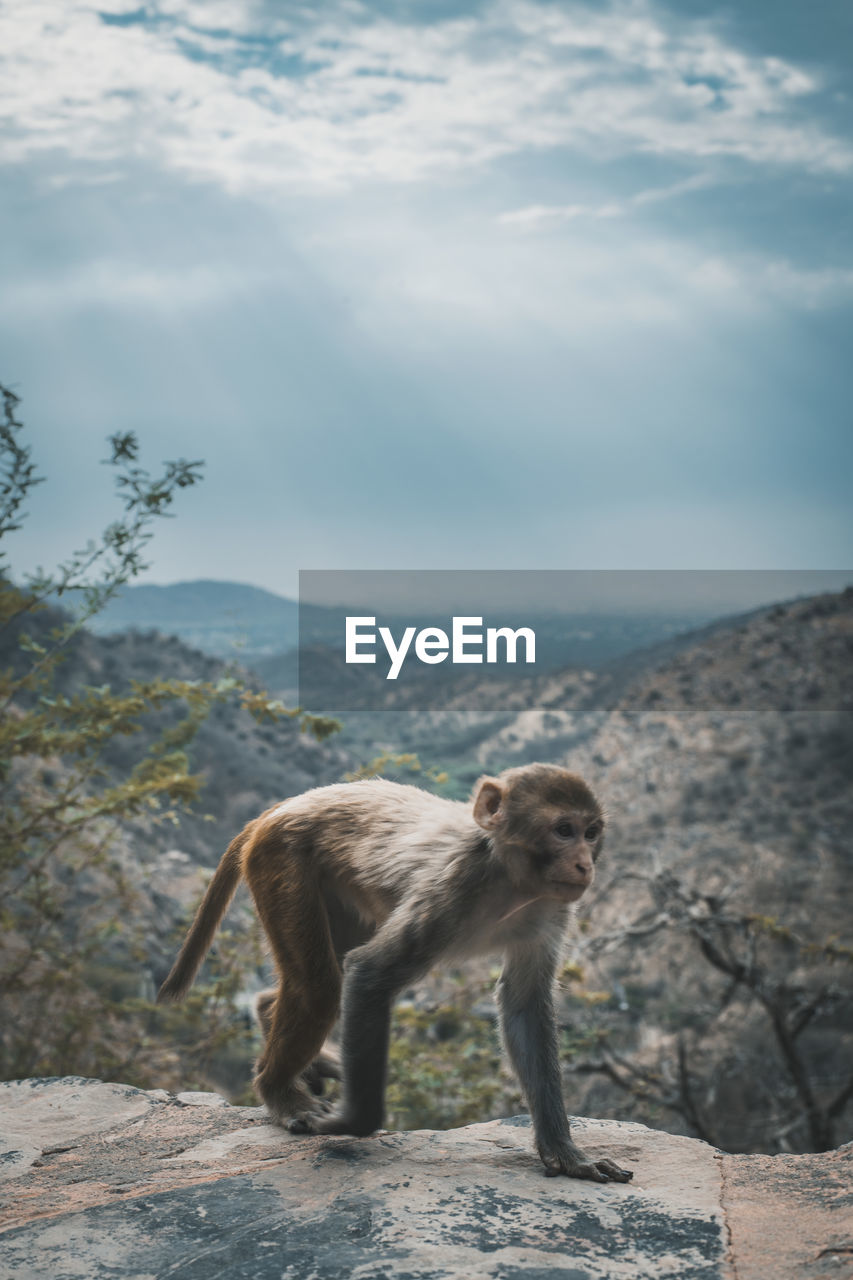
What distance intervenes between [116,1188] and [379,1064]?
108 centimetres

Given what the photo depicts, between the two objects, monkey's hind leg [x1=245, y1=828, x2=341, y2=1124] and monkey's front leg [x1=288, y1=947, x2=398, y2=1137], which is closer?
monkey's front leg [x1=288, y1=947, x2=398, y2=1137]

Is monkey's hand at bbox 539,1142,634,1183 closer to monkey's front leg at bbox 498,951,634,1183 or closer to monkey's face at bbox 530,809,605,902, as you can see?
monkey's front leg at bbox 498,951,634,1183

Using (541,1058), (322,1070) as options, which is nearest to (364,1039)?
(541,1058)

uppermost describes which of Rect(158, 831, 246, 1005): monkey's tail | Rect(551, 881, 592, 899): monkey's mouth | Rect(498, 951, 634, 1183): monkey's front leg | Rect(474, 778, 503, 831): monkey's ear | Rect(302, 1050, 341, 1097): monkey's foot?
Rect(474, 778, 503, 831): monkey's ear

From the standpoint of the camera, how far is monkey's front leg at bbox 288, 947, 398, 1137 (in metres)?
4.00

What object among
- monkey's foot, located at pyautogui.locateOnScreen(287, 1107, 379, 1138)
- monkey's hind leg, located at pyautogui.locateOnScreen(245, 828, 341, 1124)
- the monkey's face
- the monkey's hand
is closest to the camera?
the monkey's face

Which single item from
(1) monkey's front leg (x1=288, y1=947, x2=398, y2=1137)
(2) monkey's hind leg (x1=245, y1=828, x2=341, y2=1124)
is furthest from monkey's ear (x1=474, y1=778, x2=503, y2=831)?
(2) monkey's hind leg (x1=245, y1=828, x2=341, y2=1124)

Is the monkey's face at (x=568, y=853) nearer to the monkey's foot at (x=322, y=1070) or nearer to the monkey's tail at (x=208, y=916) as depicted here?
the monkey's tail at (x=208, y=916)

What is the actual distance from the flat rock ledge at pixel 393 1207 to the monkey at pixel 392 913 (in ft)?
0.85

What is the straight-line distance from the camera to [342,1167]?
3969 millimetres

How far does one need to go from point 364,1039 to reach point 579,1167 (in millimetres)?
955

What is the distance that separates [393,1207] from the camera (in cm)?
356

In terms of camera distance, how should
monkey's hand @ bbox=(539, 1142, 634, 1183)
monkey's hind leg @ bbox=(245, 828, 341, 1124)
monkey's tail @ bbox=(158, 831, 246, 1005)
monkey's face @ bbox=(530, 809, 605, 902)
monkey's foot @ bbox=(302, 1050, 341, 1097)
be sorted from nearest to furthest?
monkey's face @ bbox=(530, 809, 605, 902) < monkey's hand @ bbox=(539, 1142, 634, 1183) < monkey's hind leg @ bbox=(245, 828, 341, 1124) < monkey's tail @ bbox=(158, 831, 246, 1005) < monkey's foot @ bbox=(302, 1050, 341, 1097)

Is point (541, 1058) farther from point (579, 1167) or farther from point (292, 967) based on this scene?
point (292, 967)
